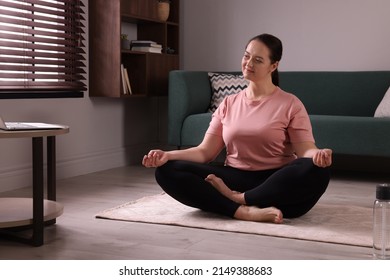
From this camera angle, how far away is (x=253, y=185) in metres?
2.91

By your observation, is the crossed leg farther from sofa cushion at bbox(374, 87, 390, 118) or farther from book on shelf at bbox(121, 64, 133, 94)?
book on shelf at bbox(121, 64, 133, 94)

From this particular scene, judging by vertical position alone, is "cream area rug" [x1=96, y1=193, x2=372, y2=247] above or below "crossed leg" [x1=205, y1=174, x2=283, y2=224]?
below

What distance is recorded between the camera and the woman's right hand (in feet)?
8.83

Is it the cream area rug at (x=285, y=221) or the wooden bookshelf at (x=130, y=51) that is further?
the wooden bookshelf at (x=130, y=51)

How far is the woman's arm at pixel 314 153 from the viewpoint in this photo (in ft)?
8.29

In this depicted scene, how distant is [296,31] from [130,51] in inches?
52.3

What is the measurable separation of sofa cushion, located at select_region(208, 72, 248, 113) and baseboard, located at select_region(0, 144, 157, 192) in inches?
28.4

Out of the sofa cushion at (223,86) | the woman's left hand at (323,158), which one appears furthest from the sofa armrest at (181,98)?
the woman's left hand at (323,158)

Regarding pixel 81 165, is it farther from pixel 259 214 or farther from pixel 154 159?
pixel 259 214

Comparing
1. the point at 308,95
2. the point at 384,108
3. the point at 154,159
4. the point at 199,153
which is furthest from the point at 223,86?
the point at 154,159

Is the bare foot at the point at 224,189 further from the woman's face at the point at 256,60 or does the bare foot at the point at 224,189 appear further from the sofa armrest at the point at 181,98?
the sofa armrest at the point at 181,98

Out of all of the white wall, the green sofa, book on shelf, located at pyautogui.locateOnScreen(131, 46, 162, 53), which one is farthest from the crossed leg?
the white wall

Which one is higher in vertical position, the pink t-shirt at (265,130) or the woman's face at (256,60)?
the woman's face at (256,60)
